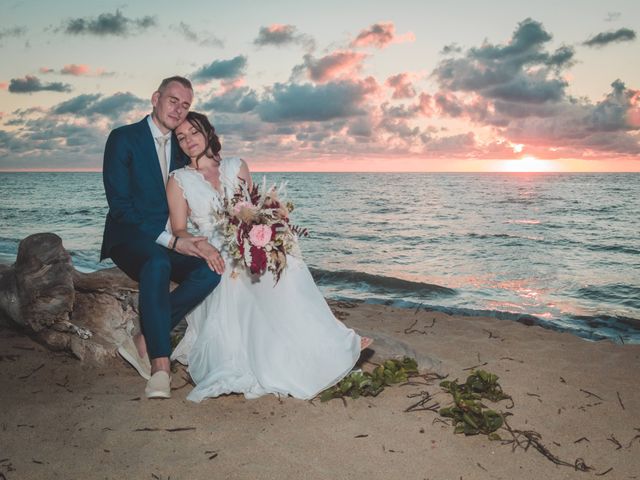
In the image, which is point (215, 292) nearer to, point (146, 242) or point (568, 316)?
point (146, 242)

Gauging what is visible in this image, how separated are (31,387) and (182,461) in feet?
7.31

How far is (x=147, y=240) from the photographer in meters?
5.01

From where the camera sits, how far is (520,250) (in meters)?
19.6

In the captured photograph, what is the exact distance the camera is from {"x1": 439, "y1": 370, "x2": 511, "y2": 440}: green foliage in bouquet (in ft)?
13.1

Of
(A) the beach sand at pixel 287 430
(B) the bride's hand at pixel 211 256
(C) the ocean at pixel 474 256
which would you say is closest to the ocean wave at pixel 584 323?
(C) the ocean at pixel 474 256

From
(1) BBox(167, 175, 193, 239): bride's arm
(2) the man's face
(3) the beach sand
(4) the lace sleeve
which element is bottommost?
(3) the beach sand

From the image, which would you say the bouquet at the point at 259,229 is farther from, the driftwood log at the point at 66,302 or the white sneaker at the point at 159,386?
the driftwood log at the point at 66,302

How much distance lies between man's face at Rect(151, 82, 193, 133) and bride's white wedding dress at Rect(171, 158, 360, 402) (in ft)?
2.89

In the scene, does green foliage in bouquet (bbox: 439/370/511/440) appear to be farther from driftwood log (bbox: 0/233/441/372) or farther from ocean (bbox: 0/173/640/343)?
ocean (bbox: 0/173/640/343)

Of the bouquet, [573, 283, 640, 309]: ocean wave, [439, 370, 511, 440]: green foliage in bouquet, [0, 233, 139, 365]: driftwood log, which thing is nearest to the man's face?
the bouquet

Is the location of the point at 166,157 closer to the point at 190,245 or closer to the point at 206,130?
the point at 206,130

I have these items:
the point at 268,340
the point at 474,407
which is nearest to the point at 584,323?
the point at 474,407

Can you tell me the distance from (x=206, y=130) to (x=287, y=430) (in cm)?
323

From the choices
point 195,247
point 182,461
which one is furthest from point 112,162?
point 182,461
